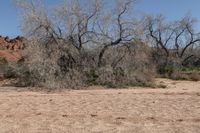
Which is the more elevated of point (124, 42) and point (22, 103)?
point (124, 42)

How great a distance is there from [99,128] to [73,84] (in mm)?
10624

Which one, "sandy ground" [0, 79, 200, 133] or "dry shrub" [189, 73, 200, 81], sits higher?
"dry shrub" [189, 73, 200, 81]

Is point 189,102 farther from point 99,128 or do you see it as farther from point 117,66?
point 117,66

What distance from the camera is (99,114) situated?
1156 centimetres

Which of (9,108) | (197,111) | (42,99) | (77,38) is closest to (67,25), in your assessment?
(77,38)

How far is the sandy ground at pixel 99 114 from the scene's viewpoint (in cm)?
966

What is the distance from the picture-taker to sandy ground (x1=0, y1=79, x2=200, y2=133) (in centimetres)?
966

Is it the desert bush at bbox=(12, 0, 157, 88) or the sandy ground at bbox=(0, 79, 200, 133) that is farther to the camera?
the desert bush at bbox=(12, 0, 157, 88)

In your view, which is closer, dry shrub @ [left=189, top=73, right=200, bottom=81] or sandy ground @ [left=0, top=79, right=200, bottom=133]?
sandy ground @ [left=0, top=79, right=200, bottom=133]

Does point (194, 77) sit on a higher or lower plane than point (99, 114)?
higher

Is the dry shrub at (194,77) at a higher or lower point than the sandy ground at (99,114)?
higher

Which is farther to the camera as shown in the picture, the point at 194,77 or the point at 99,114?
the point at 194,77

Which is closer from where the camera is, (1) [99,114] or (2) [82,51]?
(1) [99,114]

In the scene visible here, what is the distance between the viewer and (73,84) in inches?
795
